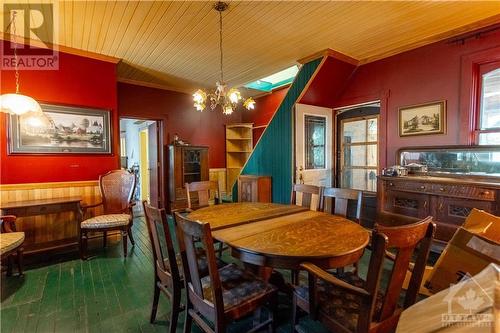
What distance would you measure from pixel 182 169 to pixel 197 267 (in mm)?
4033

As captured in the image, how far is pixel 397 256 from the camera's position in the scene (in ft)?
3.74

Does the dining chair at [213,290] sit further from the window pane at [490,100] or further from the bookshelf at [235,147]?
the bookshelf at [235,147]

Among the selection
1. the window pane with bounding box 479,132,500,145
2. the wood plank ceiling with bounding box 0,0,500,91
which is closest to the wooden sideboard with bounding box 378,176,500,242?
the window pane with bounding box 479,132,500,145

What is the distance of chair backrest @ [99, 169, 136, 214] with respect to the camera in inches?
141

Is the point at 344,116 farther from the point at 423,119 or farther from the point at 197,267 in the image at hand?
the point at 197,267

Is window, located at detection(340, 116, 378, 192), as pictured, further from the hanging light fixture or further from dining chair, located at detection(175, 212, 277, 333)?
the hanging light fixture

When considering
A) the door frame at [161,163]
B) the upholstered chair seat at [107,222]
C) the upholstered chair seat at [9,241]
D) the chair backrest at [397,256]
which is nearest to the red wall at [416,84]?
the chair backrest at [397,256]

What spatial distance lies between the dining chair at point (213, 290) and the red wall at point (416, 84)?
3.18 metres

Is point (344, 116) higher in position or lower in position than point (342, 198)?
higher

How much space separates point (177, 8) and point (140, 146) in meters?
5.24

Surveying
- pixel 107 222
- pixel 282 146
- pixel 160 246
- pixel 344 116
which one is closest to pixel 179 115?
pixel 282 146

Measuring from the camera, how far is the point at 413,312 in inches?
25.3

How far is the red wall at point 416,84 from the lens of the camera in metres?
3.10

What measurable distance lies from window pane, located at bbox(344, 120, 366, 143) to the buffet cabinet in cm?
296
